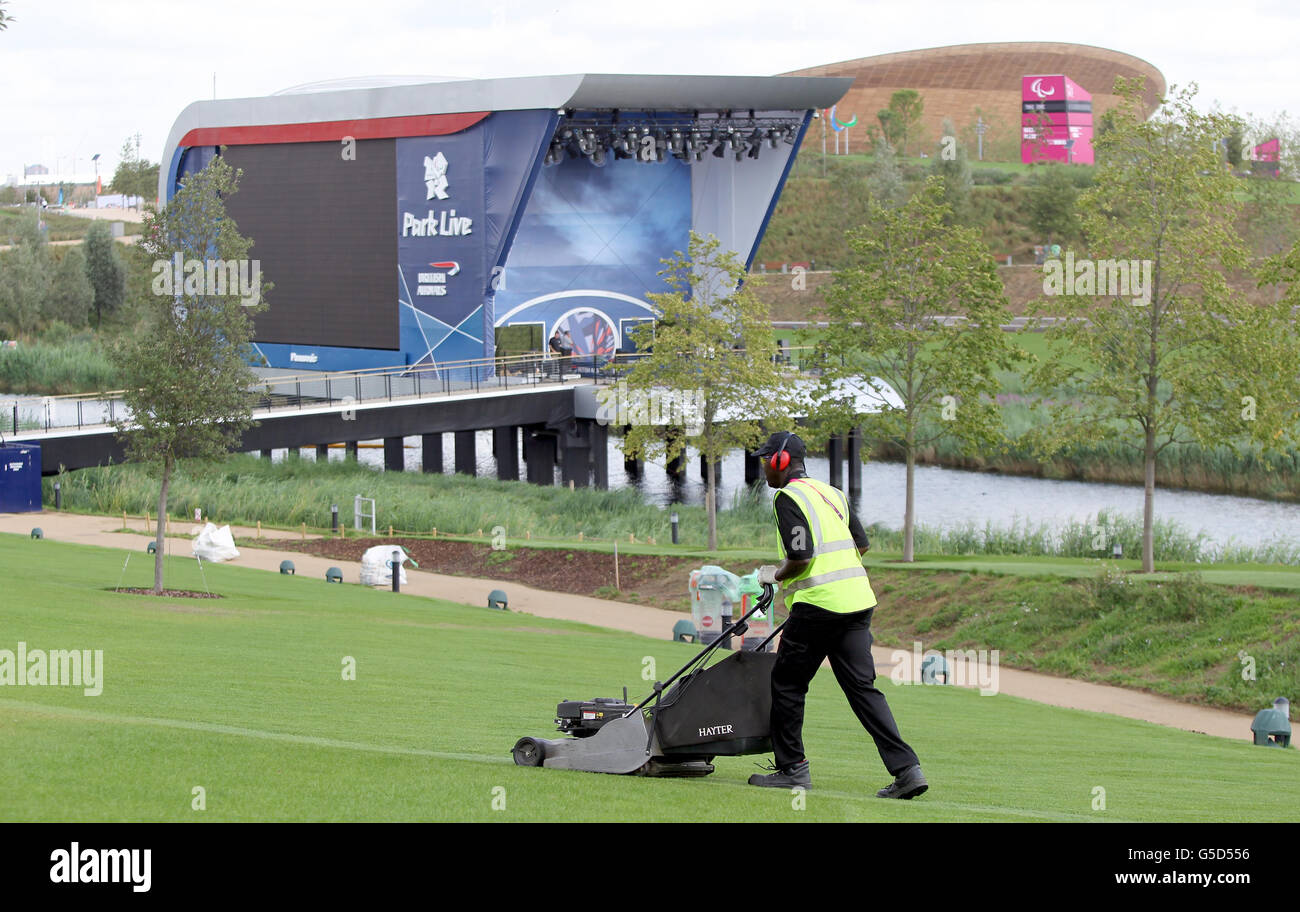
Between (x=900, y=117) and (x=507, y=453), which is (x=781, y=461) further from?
(x=900, y=117)

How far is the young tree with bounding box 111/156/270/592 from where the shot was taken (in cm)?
2131

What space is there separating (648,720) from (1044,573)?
18083 millimetres

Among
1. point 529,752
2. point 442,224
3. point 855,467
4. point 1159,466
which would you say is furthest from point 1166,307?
point 442,224

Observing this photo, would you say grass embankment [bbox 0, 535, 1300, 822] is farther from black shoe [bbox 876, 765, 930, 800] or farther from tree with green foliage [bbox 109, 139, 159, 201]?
tree with green foliage [bbox 109, 139, 159, 201]

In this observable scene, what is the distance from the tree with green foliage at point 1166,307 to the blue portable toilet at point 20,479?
25843 millimetres

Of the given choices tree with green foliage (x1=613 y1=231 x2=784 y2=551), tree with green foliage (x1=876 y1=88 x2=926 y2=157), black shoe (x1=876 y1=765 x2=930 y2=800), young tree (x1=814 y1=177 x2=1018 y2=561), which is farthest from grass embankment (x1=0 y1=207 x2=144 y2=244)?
black shoe (x1=876 y1=765 x2=930 y2=800)

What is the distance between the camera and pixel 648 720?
869cm

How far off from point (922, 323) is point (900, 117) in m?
112

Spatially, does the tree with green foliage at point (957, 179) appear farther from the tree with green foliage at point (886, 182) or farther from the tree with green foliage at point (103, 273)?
the tree with green foliage at point (103, 273)

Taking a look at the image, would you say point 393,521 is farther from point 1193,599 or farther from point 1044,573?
point 1193,599

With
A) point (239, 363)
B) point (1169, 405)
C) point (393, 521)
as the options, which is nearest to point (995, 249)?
point (393, 521)

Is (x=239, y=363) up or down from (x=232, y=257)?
down

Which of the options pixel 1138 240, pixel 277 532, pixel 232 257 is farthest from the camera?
pixel 277 532
